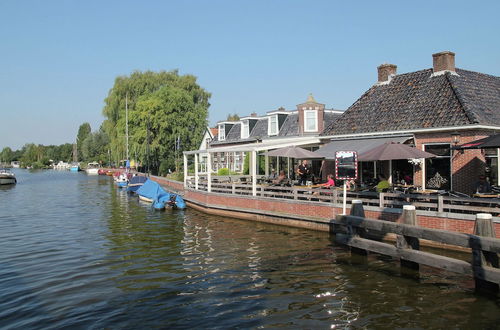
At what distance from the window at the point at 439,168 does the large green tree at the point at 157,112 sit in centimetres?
3372

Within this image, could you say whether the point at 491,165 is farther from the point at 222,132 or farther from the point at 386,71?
the point at 222,132

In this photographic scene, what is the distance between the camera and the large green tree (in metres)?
51.5

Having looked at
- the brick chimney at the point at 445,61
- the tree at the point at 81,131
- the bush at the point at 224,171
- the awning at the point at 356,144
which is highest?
the tree at the point at 81,131

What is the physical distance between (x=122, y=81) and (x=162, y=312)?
54377 mm

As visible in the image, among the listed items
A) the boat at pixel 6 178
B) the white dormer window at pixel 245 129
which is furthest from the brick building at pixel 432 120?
the boat at pixel 6 178

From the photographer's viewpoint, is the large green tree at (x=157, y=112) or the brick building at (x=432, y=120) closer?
the brick building at (x=432, y=120)

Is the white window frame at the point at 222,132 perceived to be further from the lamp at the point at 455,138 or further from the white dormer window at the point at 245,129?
the lamp at the point at 455,138

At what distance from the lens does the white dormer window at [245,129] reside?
133ft

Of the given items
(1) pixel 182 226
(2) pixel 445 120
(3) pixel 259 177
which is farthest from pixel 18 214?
(2) pixel 445 120

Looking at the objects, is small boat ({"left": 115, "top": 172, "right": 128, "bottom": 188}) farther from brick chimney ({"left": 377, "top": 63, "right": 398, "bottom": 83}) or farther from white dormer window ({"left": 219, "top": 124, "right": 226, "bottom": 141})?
brick chimney ({"left": 377, "top": 63, "right": 398, "bottom": 83})

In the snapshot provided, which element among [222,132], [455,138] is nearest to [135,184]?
[222,132]

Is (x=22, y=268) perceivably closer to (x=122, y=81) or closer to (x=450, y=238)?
(x=450, y=238)

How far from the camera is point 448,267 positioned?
9523 millimetres

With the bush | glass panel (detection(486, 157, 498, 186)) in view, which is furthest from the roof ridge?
the bush
